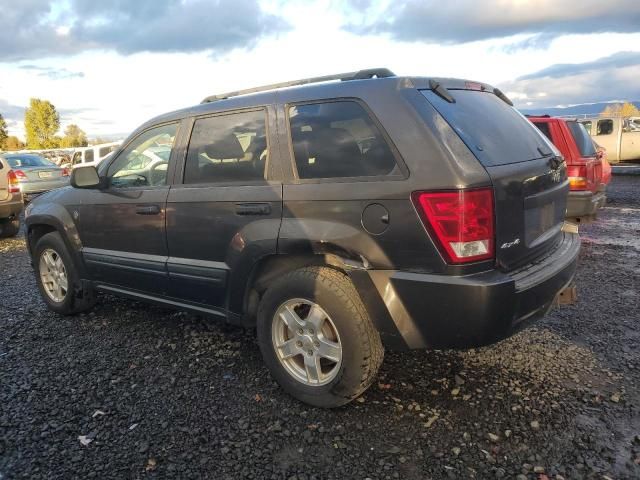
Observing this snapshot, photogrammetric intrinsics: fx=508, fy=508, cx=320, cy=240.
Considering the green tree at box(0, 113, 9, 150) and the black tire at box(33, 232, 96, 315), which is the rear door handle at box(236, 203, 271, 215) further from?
the green tree at box(0, 113, 9, 150)

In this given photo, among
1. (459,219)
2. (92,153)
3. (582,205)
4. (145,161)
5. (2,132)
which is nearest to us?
(459,219)

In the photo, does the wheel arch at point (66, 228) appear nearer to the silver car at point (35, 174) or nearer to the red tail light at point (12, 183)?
the red tail light at point (12, 183)

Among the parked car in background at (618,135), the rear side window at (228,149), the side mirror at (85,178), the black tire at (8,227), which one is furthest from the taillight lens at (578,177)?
the parked car in background at (618,135)

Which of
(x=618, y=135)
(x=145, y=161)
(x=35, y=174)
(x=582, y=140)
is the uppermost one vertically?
(x=145, y=161)

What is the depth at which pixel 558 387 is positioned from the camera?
3037mm

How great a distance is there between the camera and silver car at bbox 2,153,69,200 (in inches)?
536

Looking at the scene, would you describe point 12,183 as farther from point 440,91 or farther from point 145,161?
point 440,91

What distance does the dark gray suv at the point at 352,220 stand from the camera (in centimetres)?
249

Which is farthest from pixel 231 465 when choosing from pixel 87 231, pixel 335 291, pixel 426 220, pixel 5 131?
pixel 5 131

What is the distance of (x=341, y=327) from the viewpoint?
8.95 ft

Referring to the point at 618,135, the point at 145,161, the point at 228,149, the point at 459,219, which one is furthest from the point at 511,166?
the point at 618,135

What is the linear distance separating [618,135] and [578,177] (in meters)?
12.5

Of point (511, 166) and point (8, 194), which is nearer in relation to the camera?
point (511, 166)

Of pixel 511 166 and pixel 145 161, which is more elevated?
pixel 145 161
